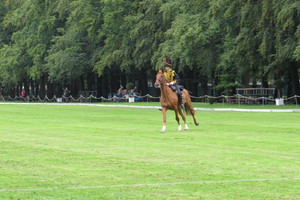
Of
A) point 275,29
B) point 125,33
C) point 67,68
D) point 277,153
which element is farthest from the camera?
point 67,68

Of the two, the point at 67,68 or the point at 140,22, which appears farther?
the point at 67,68

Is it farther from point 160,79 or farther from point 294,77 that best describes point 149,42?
point 160,79

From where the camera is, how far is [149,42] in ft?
245

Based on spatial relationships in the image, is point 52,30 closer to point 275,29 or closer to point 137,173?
point 275,29

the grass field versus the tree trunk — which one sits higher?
the tree trunk

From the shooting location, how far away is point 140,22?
74625mm

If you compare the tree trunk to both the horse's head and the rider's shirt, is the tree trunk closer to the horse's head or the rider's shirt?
the rider's shirt

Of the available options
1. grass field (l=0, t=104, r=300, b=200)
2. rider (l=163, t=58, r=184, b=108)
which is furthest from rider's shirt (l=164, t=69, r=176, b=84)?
grass field (l=0, t=104, r=300, b=200)

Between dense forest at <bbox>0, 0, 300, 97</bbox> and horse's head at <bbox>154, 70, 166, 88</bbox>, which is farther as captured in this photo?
dense forest at <bbox>0, 0, 300, 97</bbox>

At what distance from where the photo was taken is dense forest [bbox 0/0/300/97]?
5466 centimetres

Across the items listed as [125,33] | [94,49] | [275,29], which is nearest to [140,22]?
[125,33]

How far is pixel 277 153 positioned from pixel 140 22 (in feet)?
187

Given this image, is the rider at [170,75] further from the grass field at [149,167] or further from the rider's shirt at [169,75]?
the grass field at [149,167]

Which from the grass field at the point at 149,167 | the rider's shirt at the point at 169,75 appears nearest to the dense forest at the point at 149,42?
the rider's shirt at the point at 169,75
